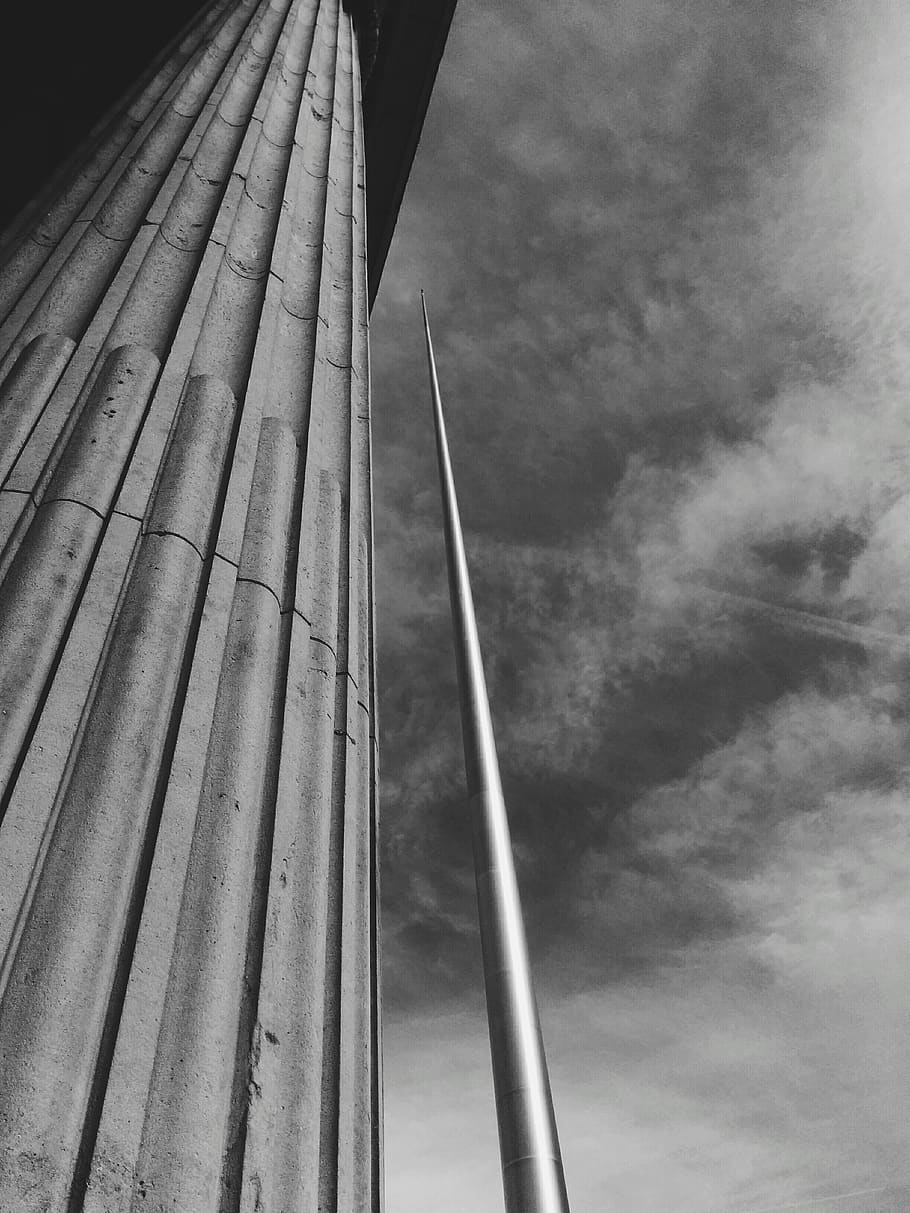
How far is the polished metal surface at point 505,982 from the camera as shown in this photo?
688 centimetres

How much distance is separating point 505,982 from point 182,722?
6.30 meters

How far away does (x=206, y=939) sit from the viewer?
2178 mm

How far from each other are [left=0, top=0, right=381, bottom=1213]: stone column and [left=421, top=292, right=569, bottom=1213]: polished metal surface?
16.8ft

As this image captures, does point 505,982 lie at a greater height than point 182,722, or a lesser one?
greater

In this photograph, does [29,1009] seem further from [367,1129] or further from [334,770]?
[334,770]

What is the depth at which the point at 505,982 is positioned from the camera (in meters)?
7.88

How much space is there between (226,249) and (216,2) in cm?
512

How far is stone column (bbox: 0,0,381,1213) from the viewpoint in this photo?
1897 mm

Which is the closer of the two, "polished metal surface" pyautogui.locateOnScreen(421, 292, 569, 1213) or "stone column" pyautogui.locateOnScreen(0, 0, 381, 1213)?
"stone column" pyautogui.locateOnScreen(0, 0, 381, 1213)

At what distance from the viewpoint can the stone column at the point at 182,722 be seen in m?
1.90

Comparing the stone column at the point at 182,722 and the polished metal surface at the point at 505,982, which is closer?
the stone column at the point at 182,722

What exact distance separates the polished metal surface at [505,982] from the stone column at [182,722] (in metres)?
5.12

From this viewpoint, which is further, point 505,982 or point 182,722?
point 505,982

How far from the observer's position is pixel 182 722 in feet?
8.32
